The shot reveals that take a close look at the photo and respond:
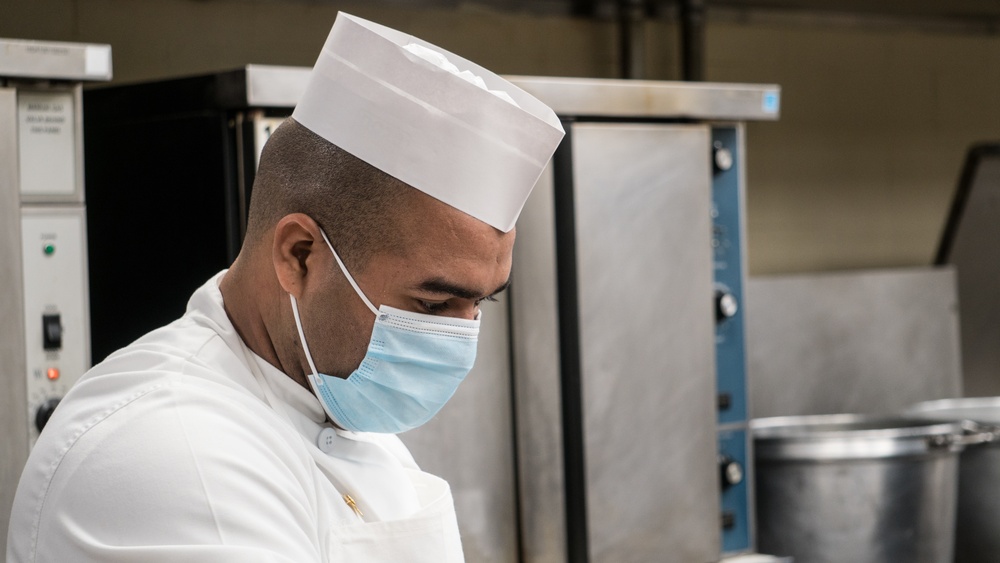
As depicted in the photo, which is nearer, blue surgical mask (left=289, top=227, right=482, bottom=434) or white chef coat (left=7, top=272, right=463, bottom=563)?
white chef coat (left=7, top=272, right=463, bottom=563)

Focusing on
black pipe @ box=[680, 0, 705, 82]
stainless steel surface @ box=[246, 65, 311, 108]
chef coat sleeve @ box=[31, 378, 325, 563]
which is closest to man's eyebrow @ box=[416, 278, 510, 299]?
chef coat sleeve @ box=[31, 378, 325, 563]

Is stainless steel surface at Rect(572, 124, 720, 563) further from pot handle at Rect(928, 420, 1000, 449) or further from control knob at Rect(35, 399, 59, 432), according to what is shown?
control knob at Rect(35, 399, 59, 432)

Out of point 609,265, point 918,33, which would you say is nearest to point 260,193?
point 609,265

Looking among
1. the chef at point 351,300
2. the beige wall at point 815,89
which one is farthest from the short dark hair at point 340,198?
the beige wall at point 815,89

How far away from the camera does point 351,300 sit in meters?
1.11

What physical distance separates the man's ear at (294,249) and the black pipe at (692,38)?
2505 mm

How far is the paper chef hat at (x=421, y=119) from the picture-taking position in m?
1.10

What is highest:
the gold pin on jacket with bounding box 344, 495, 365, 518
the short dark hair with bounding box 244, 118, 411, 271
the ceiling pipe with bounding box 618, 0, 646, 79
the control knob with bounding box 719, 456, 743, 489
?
the ceiling pipe with bounding box 618, 0, 646, 79

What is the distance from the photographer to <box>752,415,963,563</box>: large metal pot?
8.59 ft

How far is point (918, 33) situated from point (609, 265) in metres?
2.33

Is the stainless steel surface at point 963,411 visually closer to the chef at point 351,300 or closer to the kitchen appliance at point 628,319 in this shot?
the kitchen appliance at point 628,319

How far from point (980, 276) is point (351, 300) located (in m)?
3.40

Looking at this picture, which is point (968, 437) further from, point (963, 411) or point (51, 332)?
point (51, 332)

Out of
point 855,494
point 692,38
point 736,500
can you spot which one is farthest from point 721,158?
point 692,38
